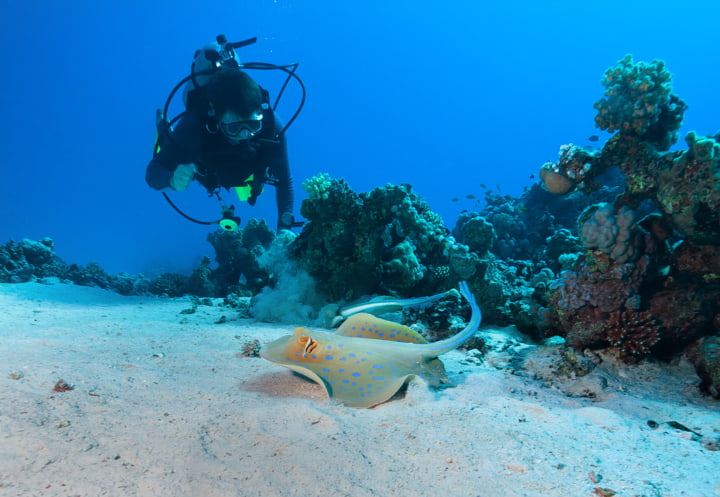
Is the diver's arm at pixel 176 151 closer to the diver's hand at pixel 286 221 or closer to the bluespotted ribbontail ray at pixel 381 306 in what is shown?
the diver's hand at pixel 286 221

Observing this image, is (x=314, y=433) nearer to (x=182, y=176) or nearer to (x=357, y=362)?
(x=357, y=362)

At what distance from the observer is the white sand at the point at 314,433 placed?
1833 mm

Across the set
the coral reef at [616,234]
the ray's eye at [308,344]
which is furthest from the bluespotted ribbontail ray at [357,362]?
the coral reef at [616,234]

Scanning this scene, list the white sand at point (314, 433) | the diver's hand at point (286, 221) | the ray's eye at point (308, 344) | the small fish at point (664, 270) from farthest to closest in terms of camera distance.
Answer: the diver's hand at point (286, 221), the small fish at point (664, 270), the ray's eye at point (308, 344), the white sand at point (314, 433)

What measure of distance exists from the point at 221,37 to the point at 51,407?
8913 millimetres

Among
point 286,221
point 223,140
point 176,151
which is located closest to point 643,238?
point 286,221

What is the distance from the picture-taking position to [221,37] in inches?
334

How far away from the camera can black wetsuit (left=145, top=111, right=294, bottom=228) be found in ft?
24.5

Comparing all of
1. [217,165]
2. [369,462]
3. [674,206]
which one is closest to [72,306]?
[217,165]

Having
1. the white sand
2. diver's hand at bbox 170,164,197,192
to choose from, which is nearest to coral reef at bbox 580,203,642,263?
the white sand

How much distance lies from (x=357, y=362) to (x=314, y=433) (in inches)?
40.8

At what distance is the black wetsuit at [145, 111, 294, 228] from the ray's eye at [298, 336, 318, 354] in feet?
17.4

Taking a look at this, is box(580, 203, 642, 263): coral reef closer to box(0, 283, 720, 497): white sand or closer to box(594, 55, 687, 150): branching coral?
box(594, 55, 687, 150): branching coral

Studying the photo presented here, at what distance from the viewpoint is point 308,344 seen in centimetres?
345
